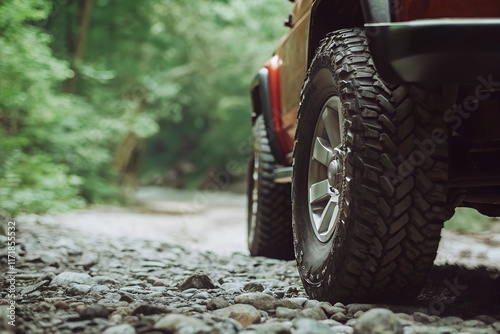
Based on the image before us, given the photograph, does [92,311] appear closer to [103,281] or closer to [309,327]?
[309,327]

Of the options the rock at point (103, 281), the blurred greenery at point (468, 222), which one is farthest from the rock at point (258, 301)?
the blurred greenery at point (468, 222)

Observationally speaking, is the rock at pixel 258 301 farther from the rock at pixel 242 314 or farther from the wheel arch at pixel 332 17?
the wheel arch at pixel 332 17

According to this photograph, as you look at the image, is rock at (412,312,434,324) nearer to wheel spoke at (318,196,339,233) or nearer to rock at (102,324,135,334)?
wheel spoke at (318,196,339,233)

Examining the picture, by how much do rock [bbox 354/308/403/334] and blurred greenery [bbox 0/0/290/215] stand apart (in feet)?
15.6

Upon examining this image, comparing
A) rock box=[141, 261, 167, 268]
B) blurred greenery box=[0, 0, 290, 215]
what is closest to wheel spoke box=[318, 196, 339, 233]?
rock box=[141, 261, 167, 268]

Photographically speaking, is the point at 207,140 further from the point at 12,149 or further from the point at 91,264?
the point at 91,264

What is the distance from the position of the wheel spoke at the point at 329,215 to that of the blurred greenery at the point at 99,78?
4.07 meters

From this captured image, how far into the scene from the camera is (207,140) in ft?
91.5

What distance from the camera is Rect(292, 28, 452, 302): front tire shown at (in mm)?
2076

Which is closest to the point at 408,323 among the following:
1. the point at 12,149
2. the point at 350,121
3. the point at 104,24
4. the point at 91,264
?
the point at 350,121

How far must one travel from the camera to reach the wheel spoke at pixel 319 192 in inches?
101

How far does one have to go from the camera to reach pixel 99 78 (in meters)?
9.97

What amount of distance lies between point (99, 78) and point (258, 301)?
833 cm

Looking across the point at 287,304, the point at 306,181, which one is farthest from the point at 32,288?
the point at 306,181
